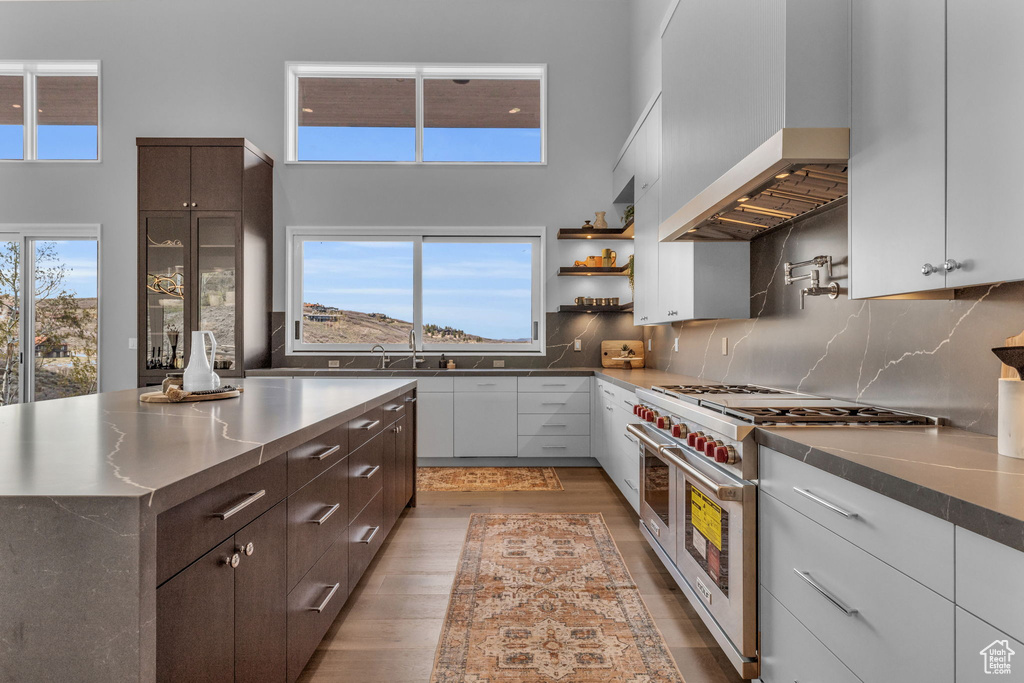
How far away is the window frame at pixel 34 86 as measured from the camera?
505cm

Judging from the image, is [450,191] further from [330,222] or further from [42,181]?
[42,181]

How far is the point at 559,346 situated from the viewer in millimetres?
5098

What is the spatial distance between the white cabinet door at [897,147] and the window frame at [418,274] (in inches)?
141

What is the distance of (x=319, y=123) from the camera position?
520 cm

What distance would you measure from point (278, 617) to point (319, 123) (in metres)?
4.78

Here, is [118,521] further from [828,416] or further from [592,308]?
[592,308]

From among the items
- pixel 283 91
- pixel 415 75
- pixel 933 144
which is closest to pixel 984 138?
pixel 933 144

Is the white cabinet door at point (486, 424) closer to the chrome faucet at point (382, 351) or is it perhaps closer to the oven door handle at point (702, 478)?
the chrome faucet at point (382, 351)

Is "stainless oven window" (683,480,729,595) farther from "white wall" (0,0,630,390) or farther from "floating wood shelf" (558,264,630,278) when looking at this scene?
"white wall" (0,0,630,390)

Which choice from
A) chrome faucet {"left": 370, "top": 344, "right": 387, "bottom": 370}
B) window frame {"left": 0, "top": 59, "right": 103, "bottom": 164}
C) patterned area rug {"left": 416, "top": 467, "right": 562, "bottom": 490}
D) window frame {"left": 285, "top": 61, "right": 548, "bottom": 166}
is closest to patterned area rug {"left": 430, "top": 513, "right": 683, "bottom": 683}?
patterned area rug {"left": 416, "top": 467, "right": 562, "bottom": 490}

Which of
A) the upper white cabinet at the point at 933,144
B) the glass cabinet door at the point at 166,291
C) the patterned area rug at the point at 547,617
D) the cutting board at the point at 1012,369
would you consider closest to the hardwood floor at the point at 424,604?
the patterned area rug at the point at 547,617

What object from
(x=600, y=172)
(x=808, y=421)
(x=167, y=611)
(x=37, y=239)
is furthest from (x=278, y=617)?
(x=37, y=239)

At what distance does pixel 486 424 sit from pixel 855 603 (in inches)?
138

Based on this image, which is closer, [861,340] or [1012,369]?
[1012,369]
